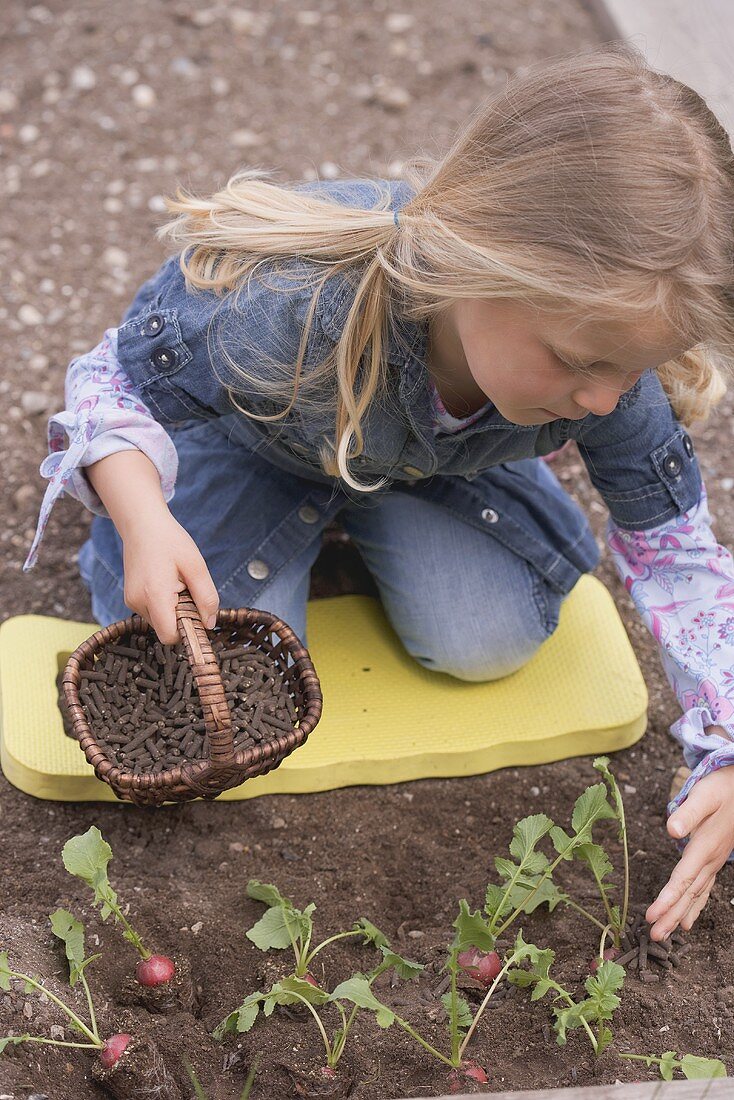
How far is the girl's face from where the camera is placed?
1186 mm

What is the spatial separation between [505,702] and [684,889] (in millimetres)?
565

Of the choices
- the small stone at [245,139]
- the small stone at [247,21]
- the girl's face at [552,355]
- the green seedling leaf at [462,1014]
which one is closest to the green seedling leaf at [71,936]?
the green seedling leaf at [462,1014]

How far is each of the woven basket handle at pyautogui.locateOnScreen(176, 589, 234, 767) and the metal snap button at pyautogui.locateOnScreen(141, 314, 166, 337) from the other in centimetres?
40

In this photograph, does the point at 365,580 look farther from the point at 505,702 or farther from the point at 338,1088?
the point at 338,1088

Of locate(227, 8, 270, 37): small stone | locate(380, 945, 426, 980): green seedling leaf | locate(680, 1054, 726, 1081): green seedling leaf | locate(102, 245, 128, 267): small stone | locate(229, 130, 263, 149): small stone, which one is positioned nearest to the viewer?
locate(680, 1054, 726, 1081): green seedling leaf

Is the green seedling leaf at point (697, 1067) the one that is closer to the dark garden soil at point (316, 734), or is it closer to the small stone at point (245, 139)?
the dark garden soil at point (316, 734)

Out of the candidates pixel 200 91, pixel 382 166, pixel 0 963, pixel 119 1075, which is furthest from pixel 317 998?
pixel 200 91

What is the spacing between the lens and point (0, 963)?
4.00 feet

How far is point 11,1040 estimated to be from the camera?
119 cm

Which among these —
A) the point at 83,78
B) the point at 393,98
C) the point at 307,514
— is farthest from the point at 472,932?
the point at 83,78

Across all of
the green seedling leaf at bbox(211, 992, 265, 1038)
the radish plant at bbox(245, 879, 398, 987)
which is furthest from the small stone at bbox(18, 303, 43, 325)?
the green seedling leaf at bbox(211, 992, 265, 1038)

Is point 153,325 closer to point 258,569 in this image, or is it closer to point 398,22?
point 258,569

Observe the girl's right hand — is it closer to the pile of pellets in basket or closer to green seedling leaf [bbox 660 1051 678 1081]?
the pile of pellets in basket

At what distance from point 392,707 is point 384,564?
23cm
